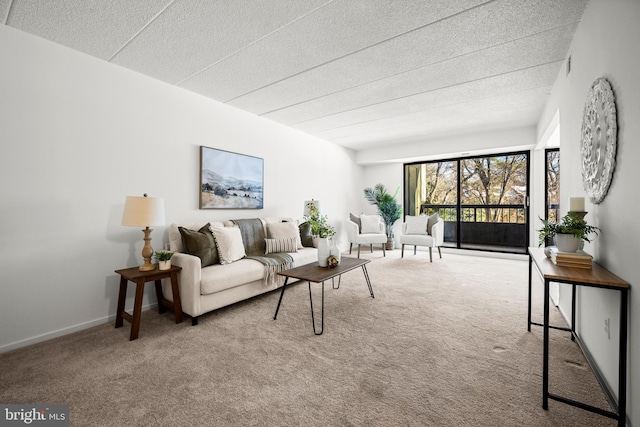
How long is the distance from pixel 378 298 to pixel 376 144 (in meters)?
4.10

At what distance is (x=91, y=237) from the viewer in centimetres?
265

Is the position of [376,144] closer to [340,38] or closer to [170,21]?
[340,38]

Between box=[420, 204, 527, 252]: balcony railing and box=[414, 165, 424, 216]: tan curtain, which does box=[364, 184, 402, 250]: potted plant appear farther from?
box=[420, 204, 527, 252]: balcony railing

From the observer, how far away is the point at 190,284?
2633 millimetres

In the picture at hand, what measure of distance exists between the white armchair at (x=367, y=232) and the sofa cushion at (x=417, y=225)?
529mm

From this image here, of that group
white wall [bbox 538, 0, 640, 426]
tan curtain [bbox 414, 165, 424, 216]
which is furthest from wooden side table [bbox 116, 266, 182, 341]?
tan curtain [bbox 414, 165, 424, 216]

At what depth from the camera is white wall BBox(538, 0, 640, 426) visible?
1.32m

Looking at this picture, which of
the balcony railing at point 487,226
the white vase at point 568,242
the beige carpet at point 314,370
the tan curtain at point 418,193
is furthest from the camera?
the tan curtain at point 418,193

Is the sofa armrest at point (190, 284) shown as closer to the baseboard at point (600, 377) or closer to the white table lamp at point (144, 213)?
the white table lamp at point (144, 213)

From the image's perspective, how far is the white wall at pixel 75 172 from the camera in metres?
2.25

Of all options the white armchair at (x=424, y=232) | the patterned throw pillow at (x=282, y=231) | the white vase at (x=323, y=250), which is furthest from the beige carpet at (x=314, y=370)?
the white armchair at (x=424, y=232)

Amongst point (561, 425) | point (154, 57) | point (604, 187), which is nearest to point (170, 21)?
point (154, 57)

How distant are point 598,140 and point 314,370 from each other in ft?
7.46

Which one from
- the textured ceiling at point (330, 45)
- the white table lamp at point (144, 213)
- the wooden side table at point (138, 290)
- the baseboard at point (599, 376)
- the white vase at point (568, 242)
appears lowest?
the baseboard at point (599, 376)
